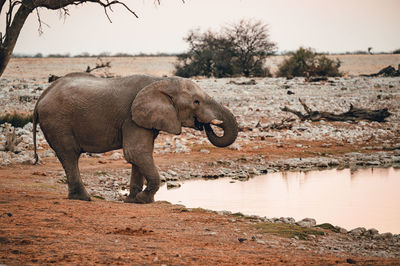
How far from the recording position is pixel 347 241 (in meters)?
6.98

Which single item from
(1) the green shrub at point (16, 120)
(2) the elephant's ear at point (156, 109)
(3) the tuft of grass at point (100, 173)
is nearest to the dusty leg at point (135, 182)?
(2) the elephant's ear at point (156, 109)

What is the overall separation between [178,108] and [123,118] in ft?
3.03

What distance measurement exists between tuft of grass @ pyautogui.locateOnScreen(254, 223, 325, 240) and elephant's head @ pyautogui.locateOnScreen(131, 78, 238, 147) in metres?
2.28

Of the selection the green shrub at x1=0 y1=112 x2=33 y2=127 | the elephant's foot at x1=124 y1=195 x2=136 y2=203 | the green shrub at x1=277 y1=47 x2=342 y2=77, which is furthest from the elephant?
the green shrub at x1=277 y1=47 x2=342 y2=77

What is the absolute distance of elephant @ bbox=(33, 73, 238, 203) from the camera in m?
9.09

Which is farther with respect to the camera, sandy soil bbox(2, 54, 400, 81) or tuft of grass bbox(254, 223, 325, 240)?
sandy soil bbox(2, 54, 400, 81)

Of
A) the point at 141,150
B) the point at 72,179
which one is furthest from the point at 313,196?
the point at 72,179

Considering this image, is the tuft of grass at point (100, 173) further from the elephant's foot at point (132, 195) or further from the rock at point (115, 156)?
the elephant's foot at point (132, 195)

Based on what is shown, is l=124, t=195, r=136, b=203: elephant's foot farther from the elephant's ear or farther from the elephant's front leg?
the elephant's ear

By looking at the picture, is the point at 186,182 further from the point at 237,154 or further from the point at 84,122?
the point at 84,122

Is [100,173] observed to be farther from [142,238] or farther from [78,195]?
[142,238]

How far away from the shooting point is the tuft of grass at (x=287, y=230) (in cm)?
691

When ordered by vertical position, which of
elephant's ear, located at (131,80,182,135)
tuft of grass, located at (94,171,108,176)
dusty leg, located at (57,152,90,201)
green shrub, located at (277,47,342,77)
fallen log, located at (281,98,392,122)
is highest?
green shrub, located at (277,47,342,77)

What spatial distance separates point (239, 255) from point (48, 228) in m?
2.32
